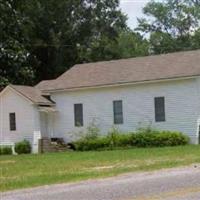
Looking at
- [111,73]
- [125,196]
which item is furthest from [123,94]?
[125,196]

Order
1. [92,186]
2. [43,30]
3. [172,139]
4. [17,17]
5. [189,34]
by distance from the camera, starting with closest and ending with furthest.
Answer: [92,186], [172,139], [17,17], [43,30], [189,34]

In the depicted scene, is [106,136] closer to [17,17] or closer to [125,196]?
[17,17]

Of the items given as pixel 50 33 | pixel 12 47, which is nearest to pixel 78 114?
pixel 12 47

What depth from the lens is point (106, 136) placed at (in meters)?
39.2

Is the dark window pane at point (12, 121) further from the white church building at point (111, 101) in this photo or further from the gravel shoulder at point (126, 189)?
the gravel shoulder at point (126, 189)

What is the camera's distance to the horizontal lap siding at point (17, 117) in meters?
41.2

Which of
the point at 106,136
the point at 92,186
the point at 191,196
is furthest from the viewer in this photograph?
the point at 106,136

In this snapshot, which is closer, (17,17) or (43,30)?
(17,17)

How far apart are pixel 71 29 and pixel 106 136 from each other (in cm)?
2109

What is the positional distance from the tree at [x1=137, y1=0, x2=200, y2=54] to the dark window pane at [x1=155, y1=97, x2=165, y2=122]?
28027 millimetres

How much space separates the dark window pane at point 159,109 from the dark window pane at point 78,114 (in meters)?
5.36

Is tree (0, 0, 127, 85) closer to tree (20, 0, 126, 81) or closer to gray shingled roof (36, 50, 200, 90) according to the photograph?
tree (20, 0, 126, 81)

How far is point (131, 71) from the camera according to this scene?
1607 inches

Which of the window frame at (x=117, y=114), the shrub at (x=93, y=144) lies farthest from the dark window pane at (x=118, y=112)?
the shrub at (x=93, y=144)
